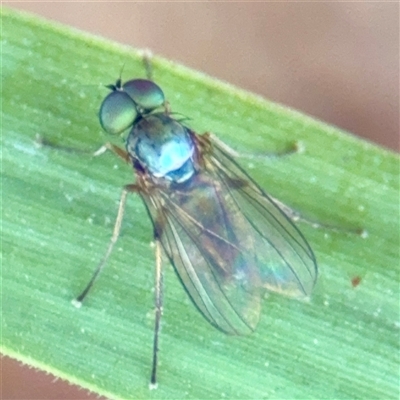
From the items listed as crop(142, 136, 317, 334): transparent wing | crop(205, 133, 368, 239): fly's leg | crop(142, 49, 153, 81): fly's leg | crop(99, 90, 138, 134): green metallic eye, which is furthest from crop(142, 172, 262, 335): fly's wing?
crop(142, 49, 153, 81): fly's leg

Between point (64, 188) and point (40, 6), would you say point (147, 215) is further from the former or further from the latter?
point (40, 6)

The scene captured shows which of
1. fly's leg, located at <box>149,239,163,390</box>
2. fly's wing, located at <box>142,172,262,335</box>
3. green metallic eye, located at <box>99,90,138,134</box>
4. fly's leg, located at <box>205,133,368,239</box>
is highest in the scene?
green metallic eye, located at <box>99,90,138,134</box>

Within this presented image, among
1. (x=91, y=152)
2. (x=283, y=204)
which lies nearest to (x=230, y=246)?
(x=283, y=204)

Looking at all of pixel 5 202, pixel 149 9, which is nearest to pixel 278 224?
pixel 5 202

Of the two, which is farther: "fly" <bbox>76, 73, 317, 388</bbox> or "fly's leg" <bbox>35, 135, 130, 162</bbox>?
"fly's leg" <bbox>35, 135, 130, 162</bbox>

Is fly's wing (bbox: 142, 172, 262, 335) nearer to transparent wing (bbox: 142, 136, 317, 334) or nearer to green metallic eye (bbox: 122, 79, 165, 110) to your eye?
transparent wing (bbox: 142, 136, 317, 334)

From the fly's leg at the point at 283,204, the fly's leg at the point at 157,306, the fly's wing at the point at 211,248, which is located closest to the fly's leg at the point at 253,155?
the fly's leg at the point at 283,204

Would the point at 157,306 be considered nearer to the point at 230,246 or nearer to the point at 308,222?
the point at 230,246
